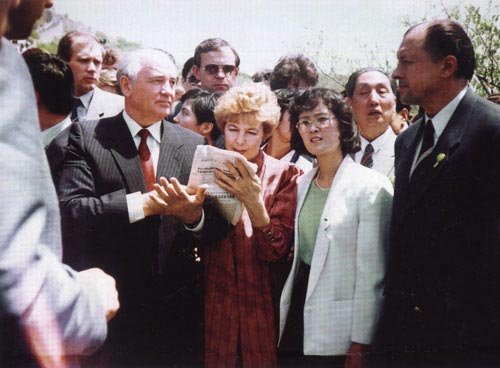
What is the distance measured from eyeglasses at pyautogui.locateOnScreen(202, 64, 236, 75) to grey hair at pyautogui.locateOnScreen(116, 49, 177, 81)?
50cm

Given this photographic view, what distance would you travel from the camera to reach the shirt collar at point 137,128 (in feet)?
7.29

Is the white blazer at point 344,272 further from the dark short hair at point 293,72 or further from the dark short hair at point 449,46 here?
the dark short hair at point 293,72

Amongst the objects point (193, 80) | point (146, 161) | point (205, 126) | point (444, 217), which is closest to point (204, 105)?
point (205, 126)

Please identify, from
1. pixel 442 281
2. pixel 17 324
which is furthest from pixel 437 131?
pixel 17 324

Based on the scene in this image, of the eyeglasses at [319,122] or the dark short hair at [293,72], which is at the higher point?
the dark short hair at [293,72]

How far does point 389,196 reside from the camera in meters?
2.26

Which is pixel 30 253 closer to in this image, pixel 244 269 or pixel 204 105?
pixel 244 269

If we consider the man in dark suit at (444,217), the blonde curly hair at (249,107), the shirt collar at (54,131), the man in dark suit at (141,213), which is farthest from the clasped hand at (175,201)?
the man in dark suit at (444,217)

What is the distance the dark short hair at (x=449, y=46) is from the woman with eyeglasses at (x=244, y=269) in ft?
2.34

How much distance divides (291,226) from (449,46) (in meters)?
0.99

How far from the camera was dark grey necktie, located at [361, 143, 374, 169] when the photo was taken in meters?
2.46

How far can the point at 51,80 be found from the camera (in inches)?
86.2

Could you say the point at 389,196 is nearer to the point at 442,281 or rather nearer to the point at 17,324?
the point at 442,281

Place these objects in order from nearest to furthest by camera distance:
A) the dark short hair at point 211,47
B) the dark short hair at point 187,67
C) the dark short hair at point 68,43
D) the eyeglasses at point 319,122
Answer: the eyeglasses at point 319,122, the dark short hair at point 68,43, the dark short hair at point 211,47, the dark short hair at point 187,67
